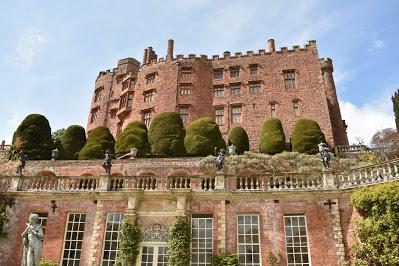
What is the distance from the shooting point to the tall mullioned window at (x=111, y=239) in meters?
17.9

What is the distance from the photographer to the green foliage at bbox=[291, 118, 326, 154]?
31391 mm

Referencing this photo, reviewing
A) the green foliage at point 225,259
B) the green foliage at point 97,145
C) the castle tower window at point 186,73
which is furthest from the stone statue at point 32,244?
the castle tower window at point 186,73

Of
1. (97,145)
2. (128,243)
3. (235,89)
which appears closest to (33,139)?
(97,145)

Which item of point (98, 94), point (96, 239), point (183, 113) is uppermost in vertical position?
point (98, 94)

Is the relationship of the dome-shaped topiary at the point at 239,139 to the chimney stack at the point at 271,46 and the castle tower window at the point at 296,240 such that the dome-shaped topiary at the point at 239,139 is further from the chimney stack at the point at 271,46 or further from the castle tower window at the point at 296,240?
the castle tower window at the point at 296,240

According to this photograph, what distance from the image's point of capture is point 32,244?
11.9 meters

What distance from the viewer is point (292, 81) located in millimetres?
39500

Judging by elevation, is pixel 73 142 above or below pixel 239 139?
above

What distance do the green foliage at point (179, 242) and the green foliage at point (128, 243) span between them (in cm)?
156

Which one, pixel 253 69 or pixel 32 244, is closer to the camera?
pixel 32 244

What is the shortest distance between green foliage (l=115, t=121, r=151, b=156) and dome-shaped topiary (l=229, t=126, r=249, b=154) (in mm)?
7653

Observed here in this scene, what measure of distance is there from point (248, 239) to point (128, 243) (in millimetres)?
5457

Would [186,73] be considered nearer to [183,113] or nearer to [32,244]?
[183,113]

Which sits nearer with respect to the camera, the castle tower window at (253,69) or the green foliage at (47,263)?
the green foliage at (47,263)
